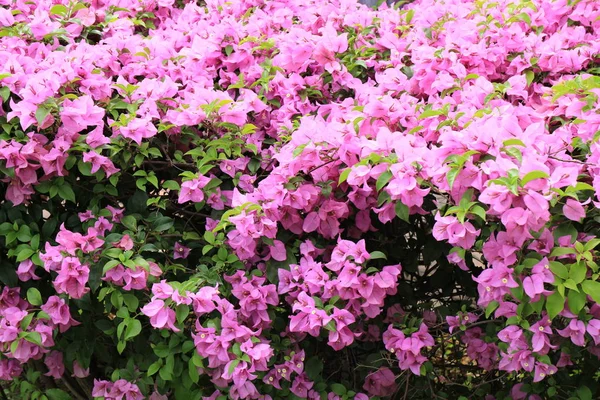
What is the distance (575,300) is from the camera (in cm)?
178

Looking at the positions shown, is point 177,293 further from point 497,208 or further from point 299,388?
point 497,208

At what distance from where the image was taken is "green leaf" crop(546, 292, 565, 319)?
1790 millimetres

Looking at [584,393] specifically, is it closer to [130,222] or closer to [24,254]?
[130,222]

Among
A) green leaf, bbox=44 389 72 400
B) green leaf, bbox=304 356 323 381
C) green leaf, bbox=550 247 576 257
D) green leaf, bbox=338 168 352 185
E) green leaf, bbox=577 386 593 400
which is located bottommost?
green leaf, bbox=44 389 72 400

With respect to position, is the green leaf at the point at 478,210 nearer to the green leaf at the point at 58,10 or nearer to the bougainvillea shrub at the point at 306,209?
the bougainvillea shrub at the point at 306,209

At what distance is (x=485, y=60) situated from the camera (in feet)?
8.44

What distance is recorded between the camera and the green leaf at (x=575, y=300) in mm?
1771

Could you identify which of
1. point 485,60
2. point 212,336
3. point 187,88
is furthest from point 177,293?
point 485,60

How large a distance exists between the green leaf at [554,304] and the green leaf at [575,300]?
0.06ft

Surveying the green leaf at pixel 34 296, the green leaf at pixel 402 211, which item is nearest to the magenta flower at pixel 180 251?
the green leaf at pixel 34 296

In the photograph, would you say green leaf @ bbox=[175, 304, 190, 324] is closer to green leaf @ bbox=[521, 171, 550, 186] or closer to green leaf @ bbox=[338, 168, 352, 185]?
green leaf @ bbox=[338, 168, 352, 185]

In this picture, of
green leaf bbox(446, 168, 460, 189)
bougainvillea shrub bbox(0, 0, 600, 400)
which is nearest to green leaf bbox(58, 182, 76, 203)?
bougainvillea shrub bbox(0, 0, 600, 400)

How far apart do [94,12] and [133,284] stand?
1325mm

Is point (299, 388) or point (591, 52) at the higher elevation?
point (591, 52)
